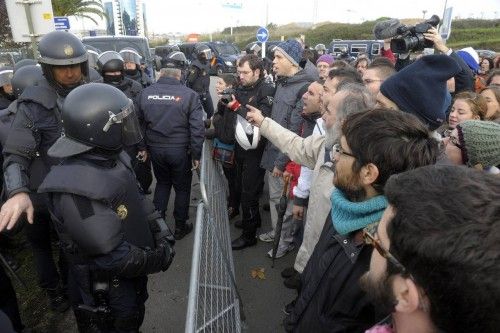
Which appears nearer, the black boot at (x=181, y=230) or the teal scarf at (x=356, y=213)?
the teal scarf at (x=356, y=213)

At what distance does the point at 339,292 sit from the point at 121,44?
1044 cm

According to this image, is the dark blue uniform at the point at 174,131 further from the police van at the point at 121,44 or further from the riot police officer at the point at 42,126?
the police van at the point at 121,44

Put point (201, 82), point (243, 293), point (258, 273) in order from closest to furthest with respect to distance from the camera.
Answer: point (243, 293), point (258, 273), point (201, 82)

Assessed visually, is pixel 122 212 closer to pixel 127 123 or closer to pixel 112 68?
pixel 127 123

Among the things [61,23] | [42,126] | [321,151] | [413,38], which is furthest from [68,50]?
[61,23]

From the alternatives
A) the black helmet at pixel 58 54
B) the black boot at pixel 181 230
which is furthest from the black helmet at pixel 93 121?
the black boot at pixel 181 230

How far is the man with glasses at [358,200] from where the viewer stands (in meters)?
1.39

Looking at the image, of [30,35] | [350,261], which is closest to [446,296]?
[350,261]

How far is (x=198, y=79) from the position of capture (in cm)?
819

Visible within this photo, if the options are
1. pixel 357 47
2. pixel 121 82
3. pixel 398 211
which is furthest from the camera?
pixel 357 47

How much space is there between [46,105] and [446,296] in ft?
9.34

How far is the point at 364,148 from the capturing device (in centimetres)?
146

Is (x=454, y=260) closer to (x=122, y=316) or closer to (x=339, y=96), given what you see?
(x=339, y=96)

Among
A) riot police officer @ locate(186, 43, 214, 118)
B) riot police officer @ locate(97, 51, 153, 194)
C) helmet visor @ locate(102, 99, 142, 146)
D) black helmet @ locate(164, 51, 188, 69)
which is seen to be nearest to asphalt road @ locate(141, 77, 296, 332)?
riot police officer @ locate(97, 51, 153, 194)
